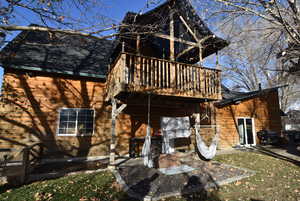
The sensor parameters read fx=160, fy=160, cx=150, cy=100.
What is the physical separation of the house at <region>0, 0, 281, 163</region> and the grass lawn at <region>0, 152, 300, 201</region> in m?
1.40

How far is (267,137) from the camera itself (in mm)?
10477

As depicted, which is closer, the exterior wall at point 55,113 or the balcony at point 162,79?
the balcony at point 162,79

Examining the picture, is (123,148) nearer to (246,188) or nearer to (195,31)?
(246,188)

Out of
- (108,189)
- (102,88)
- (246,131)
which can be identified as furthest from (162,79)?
(246,131)

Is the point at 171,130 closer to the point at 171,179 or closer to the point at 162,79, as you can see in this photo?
the point at 162,79

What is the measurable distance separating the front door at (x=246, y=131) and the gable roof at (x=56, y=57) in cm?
930

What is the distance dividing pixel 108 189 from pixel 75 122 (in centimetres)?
392

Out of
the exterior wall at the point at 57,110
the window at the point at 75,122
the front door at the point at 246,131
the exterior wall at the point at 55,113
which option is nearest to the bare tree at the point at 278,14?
the exterior wall at the point at 57,110

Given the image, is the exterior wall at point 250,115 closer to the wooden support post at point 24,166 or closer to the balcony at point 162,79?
the balcony at point 162,79

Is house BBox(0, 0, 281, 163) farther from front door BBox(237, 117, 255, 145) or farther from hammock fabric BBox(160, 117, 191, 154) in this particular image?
front door BBox(237, 117, 255, 145)

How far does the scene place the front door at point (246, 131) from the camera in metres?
10.5

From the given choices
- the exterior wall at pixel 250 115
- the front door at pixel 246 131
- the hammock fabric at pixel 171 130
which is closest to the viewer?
the hammock fabric at pixel 171 130

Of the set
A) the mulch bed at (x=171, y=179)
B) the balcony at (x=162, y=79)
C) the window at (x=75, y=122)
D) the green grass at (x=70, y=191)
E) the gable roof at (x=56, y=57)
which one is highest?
the gable roof at (x=56, y=57)

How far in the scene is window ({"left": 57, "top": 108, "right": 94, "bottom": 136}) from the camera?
6704 mm
